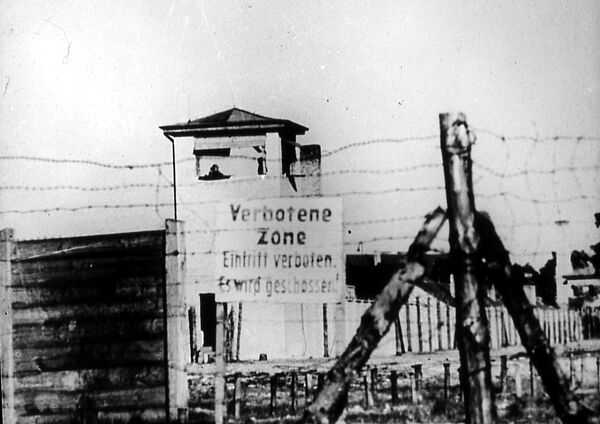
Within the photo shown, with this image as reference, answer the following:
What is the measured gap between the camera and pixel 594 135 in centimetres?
433

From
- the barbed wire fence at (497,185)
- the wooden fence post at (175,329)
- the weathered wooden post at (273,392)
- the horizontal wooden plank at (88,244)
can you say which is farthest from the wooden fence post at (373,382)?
the horizontal wooden plank at (88,244)

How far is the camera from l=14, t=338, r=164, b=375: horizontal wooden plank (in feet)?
14.6

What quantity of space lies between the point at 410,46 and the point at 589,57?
1.15m

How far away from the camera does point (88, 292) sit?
453 centimetres

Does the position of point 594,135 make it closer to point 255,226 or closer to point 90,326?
point 255,226

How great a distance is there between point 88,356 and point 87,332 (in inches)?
6.3

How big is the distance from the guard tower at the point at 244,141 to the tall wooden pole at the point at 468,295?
0.92 meters

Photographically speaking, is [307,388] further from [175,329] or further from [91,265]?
[91,265]

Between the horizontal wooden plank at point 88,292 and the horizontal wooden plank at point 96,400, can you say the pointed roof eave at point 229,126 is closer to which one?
the horizontal wooden plank at point 88,292

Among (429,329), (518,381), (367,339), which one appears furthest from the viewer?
(429,329)

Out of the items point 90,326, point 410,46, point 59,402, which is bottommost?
point 59,402

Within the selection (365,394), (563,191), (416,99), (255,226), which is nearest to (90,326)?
(255,226)

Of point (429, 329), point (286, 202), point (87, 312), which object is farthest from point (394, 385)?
point (87, 312)

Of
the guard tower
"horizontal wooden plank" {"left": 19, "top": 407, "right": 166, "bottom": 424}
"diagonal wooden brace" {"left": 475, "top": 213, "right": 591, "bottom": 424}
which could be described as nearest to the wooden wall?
"horizontal wooden plank" {"left": 19, "top": 407, "right": 166, "bottom": 424}
